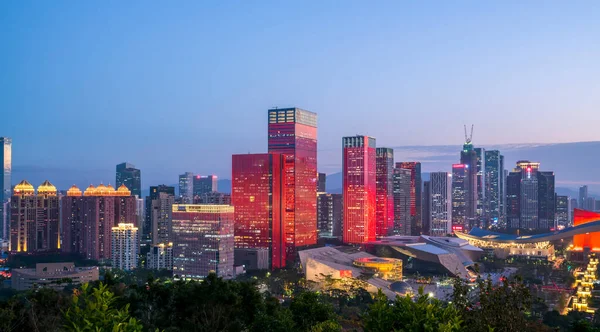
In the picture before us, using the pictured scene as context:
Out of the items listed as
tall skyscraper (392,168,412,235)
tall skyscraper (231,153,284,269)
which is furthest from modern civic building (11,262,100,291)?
tall skyscraper (392,168,412,235)

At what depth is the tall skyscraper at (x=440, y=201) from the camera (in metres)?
88.4

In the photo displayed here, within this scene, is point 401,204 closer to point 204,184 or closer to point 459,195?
point 459,195

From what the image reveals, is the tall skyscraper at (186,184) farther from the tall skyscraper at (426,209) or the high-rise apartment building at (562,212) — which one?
the high-rise apartment building at (562,212)

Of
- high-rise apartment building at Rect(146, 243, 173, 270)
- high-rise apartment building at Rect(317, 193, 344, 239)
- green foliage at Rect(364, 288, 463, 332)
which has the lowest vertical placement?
high-rise apartment building at Rect(146, 243, 173, 270)

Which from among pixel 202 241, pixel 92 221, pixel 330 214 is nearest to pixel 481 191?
pixel 330 214

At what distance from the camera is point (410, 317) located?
28.2 ft

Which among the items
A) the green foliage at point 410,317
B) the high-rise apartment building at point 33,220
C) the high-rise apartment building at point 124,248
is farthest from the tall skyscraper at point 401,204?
the green foliage at point 410,317

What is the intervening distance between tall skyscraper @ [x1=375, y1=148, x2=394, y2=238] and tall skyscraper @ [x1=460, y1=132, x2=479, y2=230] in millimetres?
21862

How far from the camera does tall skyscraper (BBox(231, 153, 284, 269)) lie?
57.2m

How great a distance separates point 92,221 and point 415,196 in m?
49.9

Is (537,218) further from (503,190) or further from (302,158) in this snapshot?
(302,158)

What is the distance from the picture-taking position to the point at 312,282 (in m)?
41.8

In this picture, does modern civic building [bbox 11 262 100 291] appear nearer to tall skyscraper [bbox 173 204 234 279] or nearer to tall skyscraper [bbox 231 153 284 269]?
tall skyscraper [bbox 173 204 234 279]

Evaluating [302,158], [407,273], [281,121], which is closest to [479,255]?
[407,273]
